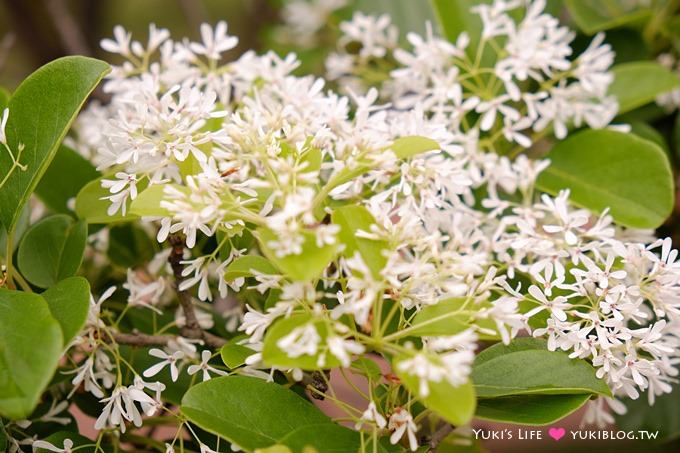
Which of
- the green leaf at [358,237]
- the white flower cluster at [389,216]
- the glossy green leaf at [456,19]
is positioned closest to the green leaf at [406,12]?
the glossy green leaf at [456,19]

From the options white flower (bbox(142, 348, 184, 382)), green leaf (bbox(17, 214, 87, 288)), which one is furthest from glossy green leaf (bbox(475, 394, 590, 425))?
green leaf (bbox(17, 214, 87, 288))

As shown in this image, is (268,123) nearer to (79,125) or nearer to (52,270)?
(52,270)

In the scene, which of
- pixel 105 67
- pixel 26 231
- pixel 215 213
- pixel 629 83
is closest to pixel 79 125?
pixel 26 231

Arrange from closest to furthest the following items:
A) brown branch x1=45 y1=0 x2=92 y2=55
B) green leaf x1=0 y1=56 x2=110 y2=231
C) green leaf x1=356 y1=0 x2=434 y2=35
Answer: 1. green leaf x1=0 y1=56 x2=110 y2=231
2. green leaf x1=356 y1=0 x2=434 y2=35
3. brown branch x1=45 y1=0 x2=92 y2=55

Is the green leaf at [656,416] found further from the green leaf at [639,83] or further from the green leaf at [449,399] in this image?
the green leaf at [449,399]

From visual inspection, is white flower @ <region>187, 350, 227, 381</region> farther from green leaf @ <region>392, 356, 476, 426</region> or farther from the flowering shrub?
green leaf @ <region>392, 356, 476, 426</region>

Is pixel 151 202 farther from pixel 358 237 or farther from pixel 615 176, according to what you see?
pixel 615 176

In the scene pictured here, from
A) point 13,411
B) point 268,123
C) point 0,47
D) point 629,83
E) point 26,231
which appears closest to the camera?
point 13,411
